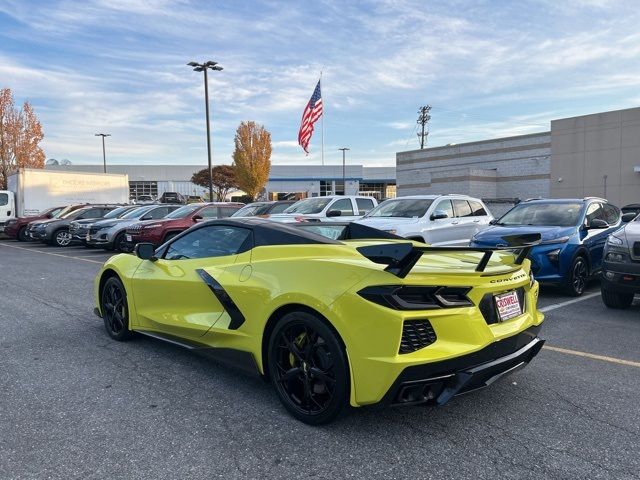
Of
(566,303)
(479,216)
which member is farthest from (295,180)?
(566,303)

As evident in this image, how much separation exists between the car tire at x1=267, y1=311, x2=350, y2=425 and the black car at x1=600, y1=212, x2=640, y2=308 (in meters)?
Answer: 4.96

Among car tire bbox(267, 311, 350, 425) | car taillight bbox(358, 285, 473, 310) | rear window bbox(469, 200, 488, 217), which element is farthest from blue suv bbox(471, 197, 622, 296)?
car tire bbox(267, 311, 350, 425)

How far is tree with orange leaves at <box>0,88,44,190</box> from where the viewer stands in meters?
32.3

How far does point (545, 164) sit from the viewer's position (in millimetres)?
40656

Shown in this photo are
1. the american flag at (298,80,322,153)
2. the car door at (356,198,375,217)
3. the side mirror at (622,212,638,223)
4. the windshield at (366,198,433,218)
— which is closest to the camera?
the side mirror at (622,212,638,223)

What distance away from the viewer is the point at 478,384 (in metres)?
3.15

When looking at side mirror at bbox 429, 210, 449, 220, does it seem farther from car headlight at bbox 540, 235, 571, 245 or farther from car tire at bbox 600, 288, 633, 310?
car tire at bbox 600, 288, 633, 310

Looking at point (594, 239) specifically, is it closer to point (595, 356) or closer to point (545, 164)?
point (595, 356)

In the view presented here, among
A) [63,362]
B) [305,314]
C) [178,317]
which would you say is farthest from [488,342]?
[63,362]

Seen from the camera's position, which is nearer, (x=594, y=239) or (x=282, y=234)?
(x=282, y=234)

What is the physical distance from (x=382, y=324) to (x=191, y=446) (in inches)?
55.3

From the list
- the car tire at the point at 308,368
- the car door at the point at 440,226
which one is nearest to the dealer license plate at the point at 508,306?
the car tire at the point at 308,368

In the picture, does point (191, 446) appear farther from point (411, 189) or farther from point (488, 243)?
point (411, 189)

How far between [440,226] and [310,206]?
14.3 feet
